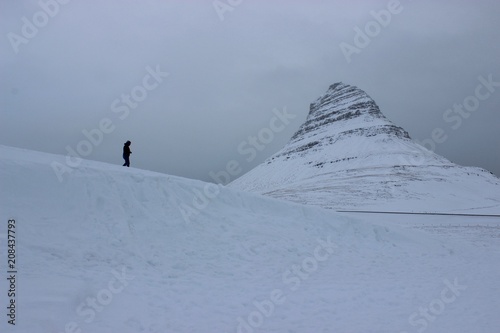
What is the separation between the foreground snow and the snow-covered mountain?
87.5 feet

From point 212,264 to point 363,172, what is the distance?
6990cm

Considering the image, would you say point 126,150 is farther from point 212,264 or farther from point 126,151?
point 212,264

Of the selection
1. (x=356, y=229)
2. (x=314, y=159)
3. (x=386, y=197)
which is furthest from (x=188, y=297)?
(x=314, y=159)

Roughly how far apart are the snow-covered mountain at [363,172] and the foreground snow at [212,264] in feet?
87.5

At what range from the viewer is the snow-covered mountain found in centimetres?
5091

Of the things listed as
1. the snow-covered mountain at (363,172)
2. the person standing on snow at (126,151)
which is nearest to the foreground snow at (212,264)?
the person standing on snow at (126,151)

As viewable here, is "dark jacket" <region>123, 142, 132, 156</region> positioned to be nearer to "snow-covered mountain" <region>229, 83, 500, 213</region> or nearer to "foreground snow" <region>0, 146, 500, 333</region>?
"foreground snow" <region>0, 146, 500, 333</region>

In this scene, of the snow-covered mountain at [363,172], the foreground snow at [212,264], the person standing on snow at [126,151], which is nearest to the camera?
the foreground snow at [212,264]

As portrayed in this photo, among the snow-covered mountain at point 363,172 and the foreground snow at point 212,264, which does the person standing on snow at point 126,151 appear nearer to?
the foreground snow at point 212,264

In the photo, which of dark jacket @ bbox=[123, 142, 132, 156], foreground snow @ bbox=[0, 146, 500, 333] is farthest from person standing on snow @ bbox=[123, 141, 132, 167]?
foreground snow @ bbox=[0, 146, 500, 333]

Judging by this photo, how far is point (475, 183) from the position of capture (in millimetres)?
66000

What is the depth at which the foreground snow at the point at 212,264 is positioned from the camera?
8047mm

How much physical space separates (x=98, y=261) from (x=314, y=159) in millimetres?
99207

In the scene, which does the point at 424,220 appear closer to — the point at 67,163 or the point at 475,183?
the point at 67,163
